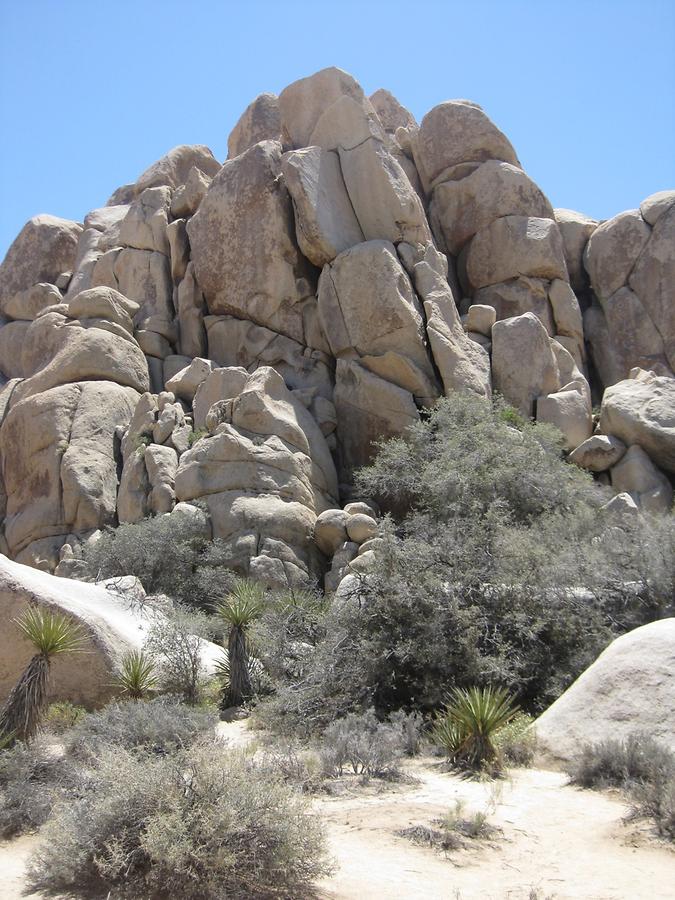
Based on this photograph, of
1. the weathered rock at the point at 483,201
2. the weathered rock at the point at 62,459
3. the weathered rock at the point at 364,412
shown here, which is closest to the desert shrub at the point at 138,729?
the weathered rock at the point at 62,459

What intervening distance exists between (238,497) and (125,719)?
11928 mm

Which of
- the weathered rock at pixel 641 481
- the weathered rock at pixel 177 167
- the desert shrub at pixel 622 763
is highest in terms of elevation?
the weathered rock at pixel 177 167

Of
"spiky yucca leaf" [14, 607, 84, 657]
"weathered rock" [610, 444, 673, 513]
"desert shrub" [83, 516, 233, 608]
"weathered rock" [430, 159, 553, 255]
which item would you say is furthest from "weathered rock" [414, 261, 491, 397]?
"spiky yucca leaf" [14, 607, 84, 657]

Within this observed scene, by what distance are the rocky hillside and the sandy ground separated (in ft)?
38.1

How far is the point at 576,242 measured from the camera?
32469mm

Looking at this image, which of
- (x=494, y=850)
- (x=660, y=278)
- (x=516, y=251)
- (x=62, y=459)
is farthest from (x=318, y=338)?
(x=494, y=850)

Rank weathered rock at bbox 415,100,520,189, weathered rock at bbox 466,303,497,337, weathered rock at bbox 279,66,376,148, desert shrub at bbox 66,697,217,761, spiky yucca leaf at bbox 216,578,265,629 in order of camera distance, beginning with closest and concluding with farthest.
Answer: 1. desert shrub at bbox 66,697,217,761
2. spiky yucca leaf at bbox 216,578,265,629
3. weathered rock at bbox 466,303,497,337
4. weathered rock at bbox 279,66,376,148
5. weathered rock at bbox 415,100,520,189

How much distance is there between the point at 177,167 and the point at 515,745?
3226cm

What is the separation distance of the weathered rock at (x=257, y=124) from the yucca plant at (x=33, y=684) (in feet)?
102

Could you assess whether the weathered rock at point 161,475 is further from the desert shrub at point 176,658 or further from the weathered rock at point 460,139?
the weathered rock at point 460,139

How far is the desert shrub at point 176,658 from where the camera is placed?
492 inches

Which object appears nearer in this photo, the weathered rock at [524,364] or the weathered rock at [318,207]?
the weathered rock at [524,364]

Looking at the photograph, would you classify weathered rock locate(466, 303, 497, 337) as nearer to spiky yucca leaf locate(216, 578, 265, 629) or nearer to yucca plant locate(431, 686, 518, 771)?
spiky yucca leaf locate(216, 578, 265, 629)

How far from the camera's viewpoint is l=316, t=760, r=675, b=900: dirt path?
6.12m
